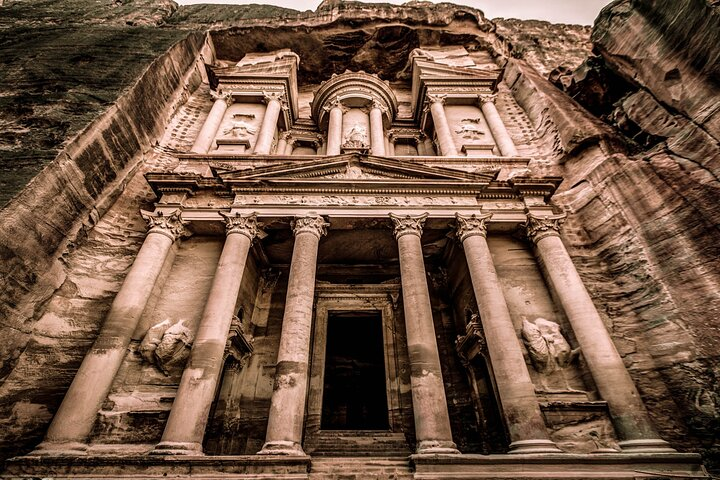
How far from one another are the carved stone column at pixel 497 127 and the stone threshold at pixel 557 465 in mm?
9438

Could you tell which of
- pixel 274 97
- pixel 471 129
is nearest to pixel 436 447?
pixel 471 129

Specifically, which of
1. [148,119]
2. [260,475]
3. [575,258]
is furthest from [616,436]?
[148,119]

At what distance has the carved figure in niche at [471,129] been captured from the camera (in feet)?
45.5

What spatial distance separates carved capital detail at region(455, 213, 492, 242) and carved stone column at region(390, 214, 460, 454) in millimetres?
1019

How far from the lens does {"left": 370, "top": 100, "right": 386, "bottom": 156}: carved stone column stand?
13.1 m

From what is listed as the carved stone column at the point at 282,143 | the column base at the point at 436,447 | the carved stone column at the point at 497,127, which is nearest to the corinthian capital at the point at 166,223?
the carved stone column at the point at 282,143

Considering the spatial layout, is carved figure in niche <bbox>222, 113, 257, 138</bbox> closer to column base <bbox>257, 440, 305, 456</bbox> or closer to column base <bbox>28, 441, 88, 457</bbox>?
column base <bbox>28, 441, 88, 457</bbox>

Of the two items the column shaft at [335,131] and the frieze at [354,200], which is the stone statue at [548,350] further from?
the column shaft at [335,131]

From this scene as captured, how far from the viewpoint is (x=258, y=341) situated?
10.1m

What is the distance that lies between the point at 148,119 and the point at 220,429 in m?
10.3

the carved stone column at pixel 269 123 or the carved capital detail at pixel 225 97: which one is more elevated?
the carved capital detail at pixel 225 97

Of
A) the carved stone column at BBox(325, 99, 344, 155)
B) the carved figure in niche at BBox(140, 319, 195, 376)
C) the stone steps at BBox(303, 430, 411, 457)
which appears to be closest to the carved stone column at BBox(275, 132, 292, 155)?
the carved stone column at BBox(325, 99, 344, 155)

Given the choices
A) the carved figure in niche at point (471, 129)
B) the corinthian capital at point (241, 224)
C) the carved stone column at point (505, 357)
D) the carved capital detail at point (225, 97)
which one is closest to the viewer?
the carved stone column at point (505, 357)

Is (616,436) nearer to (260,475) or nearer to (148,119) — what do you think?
(260,475)
